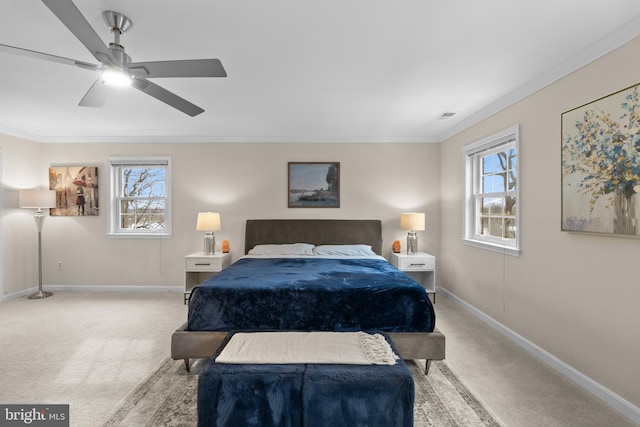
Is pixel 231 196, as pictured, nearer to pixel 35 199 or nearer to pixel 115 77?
pixel 35 199

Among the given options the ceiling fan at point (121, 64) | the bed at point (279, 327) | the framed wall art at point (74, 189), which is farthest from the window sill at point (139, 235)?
the ceiling fan at point (121, 64)

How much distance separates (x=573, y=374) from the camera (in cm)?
237

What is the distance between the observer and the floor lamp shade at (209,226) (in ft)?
14.6

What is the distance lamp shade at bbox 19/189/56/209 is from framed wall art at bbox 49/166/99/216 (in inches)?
13.9

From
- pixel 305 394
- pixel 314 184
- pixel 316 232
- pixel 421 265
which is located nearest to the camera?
pixel 305 394

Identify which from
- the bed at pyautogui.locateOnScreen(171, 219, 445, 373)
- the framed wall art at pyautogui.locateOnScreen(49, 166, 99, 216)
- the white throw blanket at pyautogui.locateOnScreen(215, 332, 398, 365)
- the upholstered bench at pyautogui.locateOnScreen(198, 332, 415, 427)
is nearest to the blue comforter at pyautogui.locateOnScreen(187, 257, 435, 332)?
the bed at pyautogui.locateOnScreen(171, 219, 445, 373)

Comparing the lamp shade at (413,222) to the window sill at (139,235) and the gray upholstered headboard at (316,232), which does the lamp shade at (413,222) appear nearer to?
the gray upholstered headboard at (316,232)

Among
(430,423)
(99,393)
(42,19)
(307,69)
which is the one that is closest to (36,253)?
(99,393)

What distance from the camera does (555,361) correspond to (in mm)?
2549

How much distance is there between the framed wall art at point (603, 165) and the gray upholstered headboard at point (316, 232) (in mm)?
2556

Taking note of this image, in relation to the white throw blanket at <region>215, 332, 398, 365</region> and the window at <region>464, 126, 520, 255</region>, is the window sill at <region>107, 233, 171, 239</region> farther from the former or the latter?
the window at <region>464, 126, 520, 255</region>

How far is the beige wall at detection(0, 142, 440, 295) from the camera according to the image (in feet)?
16.0

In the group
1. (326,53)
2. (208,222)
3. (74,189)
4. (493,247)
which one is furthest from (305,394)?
(74,189)

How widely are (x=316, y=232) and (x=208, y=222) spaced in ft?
5.09
